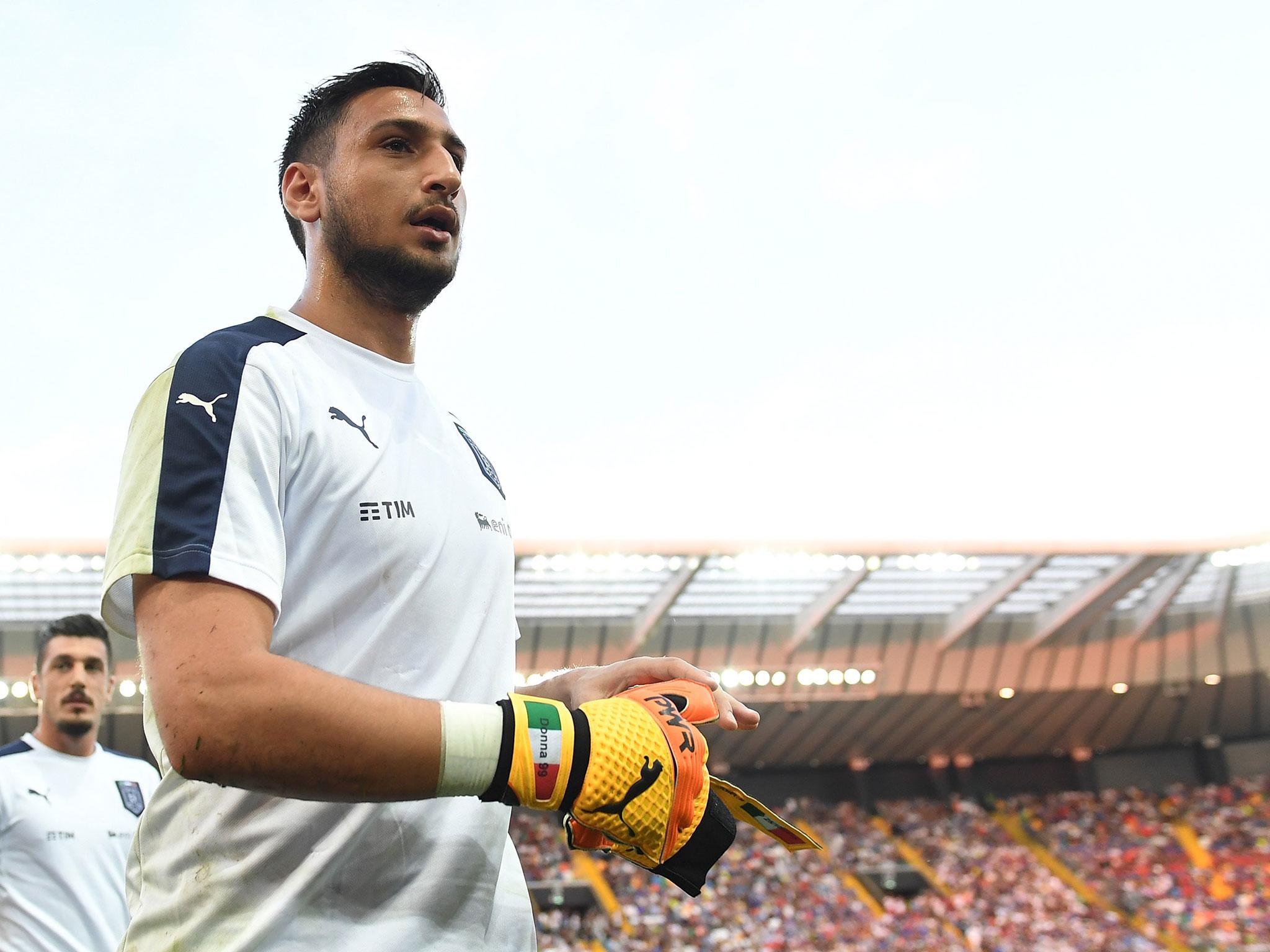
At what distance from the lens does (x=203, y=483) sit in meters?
1.47

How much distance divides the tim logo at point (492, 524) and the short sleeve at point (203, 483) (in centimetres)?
40

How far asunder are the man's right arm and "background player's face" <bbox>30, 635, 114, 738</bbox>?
4.15 meters

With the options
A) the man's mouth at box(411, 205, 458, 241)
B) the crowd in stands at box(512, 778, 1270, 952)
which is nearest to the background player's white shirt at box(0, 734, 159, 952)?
the man's mouth at box(411, 205, 458, 241)

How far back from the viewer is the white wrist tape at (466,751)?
1363 mm

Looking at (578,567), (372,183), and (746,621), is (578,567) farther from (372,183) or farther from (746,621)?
(372,183)

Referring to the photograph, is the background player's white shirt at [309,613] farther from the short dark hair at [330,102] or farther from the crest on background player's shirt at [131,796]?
the crest on background player's shirt at [131,796]

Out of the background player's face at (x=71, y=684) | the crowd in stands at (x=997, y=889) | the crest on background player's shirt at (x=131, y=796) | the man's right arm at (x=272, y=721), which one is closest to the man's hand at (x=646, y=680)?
the man's right arm at (x=272, y=721)

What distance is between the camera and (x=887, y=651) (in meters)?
25.9

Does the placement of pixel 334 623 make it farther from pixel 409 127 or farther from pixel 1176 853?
pixel 1176 853

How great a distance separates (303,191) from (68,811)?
11.8ft

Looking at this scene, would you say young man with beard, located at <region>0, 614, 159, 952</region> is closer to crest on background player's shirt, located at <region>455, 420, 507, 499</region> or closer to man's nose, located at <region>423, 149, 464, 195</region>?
crest on background player's shirt, located at <region>455, 420, 507, 499</region>

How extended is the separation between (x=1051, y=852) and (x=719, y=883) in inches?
371

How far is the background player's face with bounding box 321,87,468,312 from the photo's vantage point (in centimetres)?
204

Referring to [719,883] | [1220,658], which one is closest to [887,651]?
[719,883]
